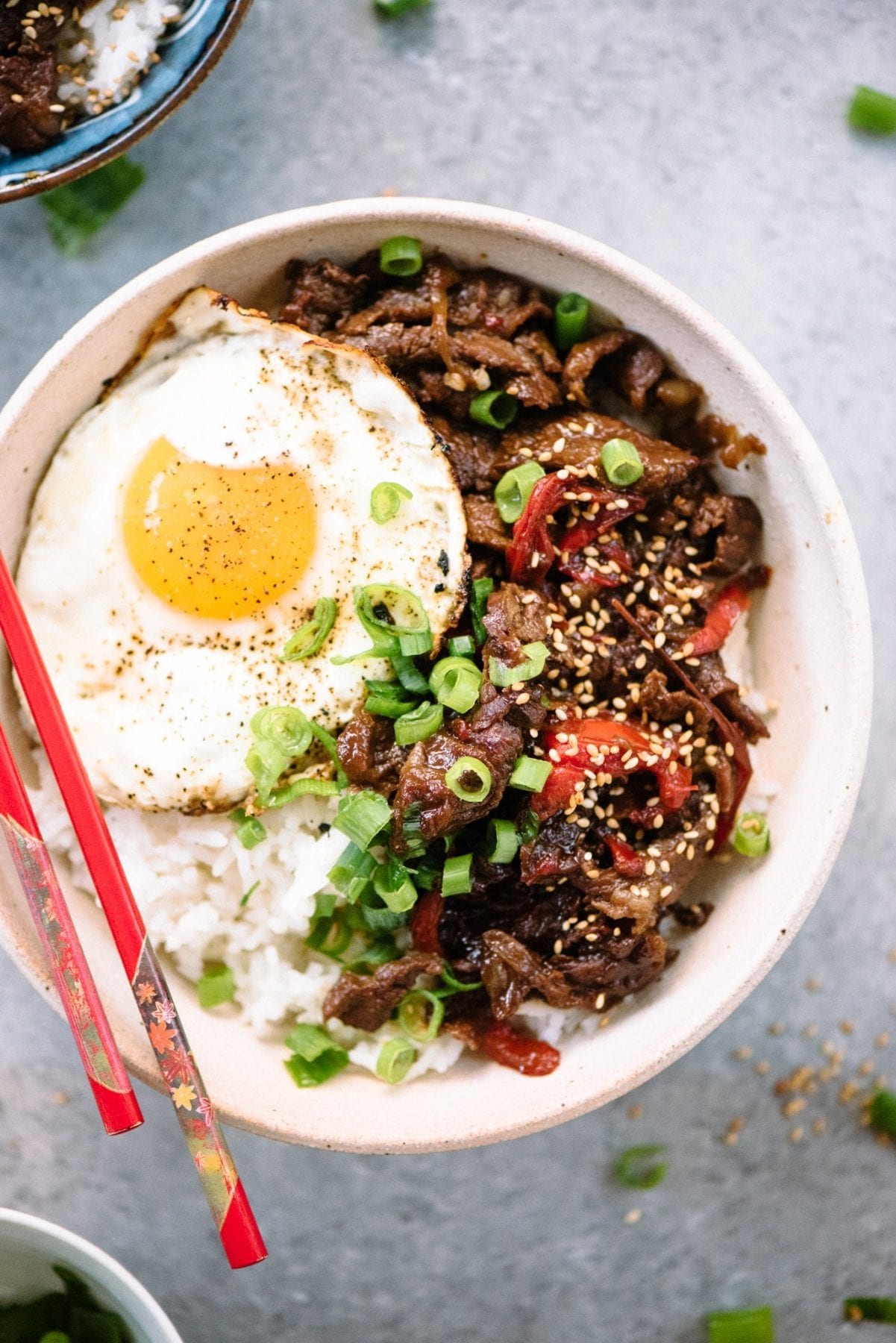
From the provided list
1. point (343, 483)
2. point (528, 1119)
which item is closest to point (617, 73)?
point (343, 483)

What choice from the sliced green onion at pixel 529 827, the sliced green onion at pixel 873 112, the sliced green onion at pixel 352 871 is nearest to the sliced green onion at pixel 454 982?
the sliced green onion at pixel 352 871

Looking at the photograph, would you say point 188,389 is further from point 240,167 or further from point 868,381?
point 868,381

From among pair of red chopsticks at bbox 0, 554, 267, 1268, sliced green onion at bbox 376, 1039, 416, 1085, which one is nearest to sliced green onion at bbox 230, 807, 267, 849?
pair of red chopsticks at bbox 0, 554, 267, 1268

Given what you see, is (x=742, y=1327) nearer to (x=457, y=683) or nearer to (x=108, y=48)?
(x=457, y=683)

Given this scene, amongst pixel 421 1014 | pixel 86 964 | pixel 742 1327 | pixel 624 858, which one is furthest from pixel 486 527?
pixel 742 1327

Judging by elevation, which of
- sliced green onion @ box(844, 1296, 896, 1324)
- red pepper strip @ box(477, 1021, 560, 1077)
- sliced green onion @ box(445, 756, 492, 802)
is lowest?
sliced green onion @ box(844, 1296, 896, 1324)

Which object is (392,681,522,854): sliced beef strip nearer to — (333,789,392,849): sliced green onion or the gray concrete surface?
(333,789,392,849): sliced green onion
